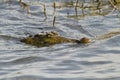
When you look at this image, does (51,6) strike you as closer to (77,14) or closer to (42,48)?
(77,14)

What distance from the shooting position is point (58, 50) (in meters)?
6.48

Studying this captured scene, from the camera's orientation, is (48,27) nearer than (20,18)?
Yes

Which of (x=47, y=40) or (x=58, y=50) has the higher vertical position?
(x=47, y=40)

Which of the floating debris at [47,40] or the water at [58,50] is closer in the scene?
the water at [58,50]

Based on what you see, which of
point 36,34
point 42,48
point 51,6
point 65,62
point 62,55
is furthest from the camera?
point 51,6

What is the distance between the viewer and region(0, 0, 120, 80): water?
206 inches

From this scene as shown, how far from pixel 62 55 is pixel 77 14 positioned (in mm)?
3014

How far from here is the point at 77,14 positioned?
29.7ft

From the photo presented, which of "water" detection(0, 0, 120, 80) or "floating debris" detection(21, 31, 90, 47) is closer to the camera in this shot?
"water" detection(0, 0, 120, 80)

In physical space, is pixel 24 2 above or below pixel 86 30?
above

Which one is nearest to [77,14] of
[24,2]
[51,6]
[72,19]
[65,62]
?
[72,19]

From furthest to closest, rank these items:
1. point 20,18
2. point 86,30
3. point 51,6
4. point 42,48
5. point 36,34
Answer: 1. point 51,6
2. point 20,18
3. point 86,30
4. point 36,34
5. point 42,48

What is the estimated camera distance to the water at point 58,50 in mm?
5238

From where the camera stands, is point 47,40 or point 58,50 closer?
point 58,50
